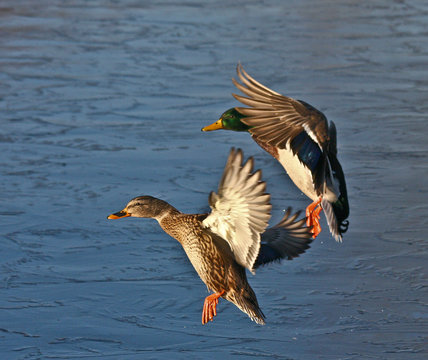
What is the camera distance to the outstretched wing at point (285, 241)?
4301 mm

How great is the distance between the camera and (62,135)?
24.2 ft

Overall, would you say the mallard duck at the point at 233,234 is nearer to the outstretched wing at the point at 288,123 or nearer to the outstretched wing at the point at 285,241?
the outstretched wing at the point at 285,241

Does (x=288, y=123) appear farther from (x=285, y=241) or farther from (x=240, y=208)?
(x=240, y=208)

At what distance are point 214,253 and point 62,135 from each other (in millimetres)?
3671

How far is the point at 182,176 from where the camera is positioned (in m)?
6.57

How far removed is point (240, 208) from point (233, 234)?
0.68 feet

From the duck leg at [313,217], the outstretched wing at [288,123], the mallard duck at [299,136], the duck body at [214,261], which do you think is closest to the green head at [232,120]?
the mallard duck at [299,136]

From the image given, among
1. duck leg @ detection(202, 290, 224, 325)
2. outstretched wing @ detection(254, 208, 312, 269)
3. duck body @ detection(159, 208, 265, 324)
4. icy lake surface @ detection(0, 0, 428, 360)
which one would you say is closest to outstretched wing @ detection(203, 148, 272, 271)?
duck body @ detection(159, 208, 265, 324)

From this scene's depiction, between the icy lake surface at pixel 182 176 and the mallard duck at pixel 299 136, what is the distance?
0.71m

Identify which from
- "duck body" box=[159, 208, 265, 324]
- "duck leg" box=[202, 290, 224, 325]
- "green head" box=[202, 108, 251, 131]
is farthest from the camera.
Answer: "green head" box=[202, 108, 251, 131]

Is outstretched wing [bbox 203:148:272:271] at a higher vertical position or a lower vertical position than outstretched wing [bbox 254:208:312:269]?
higher

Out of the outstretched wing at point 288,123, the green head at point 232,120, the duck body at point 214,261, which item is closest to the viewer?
the duck body at point 214,261

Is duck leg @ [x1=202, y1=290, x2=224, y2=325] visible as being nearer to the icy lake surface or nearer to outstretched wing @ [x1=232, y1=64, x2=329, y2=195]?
the icy lake surface

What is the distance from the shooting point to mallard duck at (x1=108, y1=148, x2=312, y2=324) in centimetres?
343
